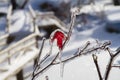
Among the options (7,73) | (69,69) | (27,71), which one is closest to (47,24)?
(27,71)

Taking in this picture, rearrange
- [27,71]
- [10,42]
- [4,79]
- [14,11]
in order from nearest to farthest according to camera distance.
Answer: [4,79] < [27,71] < [10,42] < [14,11]

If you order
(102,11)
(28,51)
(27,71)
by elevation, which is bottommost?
(102,11)

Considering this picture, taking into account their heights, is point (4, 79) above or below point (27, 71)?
above

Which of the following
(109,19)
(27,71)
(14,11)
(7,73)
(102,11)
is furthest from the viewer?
(102,11)

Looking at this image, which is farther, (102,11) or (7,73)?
(102,11)

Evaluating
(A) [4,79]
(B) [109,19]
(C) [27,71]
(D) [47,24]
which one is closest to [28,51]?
(C) [27,71]

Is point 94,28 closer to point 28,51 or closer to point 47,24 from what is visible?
point 47,24

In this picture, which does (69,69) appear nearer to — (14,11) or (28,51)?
(28,51)
